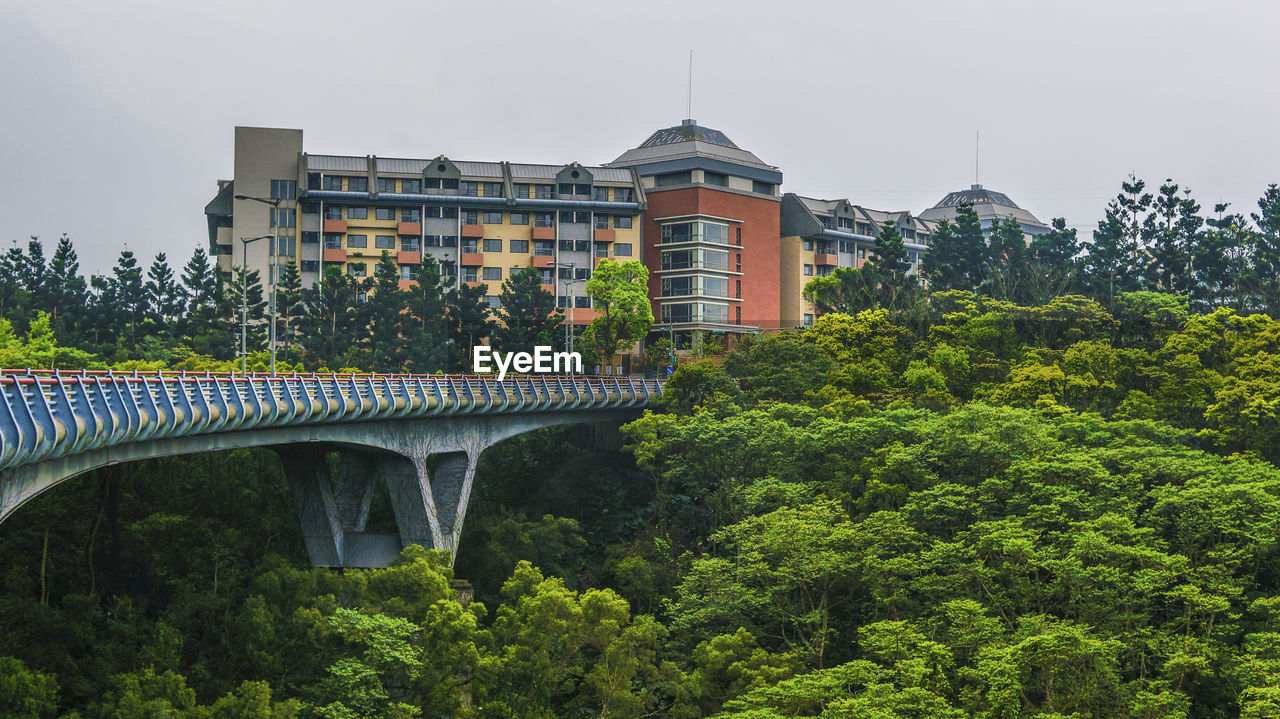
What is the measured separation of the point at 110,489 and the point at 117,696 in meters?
17.7

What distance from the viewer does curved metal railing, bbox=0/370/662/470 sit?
32406mm

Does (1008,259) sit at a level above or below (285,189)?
below

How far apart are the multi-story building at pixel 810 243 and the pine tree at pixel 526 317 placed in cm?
3021

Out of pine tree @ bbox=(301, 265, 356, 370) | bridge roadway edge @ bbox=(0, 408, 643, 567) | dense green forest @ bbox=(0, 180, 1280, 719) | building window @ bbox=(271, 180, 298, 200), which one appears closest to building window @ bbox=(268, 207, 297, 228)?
building window @ bbox=(271, 180, 298, 200)

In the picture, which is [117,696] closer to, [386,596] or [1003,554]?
[386,596]

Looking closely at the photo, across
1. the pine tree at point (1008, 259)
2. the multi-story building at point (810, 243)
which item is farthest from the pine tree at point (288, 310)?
the pine tree at point (1008, 259)

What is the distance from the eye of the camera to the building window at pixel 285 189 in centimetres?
10588

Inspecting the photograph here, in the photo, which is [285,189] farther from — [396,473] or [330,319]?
[396,473]

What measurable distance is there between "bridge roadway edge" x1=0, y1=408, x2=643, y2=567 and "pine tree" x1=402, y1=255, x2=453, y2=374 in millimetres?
17941

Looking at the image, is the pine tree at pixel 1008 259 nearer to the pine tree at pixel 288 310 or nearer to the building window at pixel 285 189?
the pine tree at pixel 288 310

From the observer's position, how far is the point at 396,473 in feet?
208

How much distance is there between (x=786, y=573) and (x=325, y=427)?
709 inches

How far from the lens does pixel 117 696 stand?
1715 inches

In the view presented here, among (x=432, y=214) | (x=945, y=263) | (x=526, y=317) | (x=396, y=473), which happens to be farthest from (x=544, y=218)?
(x=396, y=473)
